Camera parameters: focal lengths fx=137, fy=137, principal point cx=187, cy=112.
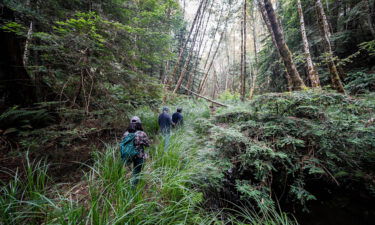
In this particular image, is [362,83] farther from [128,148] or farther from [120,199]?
Result: [120,199]

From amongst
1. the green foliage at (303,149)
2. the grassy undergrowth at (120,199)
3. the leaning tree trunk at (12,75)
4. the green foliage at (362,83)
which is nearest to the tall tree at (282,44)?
the green foliage at (303,149)

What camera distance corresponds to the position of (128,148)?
2.50m

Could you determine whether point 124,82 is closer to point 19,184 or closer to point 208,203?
point 19,184

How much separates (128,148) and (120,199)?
0.86 metres

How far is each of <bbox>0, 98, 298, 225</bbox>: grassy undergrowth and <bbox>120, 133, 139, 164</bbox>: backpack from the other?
0.25 metres

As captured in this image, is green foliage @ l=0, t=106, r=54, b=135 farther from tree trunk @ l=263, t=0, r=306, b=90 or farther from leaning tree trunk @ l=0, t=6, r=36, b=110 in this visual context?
tree trunk @ l=263, t=0, r=306, b=90

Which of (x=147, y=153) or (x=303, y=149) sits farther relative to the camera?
(x=147, y=153)

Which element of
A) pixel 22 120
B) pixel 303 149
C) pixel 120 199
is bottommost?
pixel 120 199

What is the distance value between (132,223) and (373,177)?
12.0 ft

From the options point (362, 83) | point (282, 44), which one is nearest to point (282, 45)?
point (282, 44)

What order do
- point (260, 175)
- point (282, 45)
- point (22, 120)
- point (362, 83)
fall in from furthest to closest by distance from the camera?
1. point (362, 83)
2. point (282, 45)
3. point (22, 120)
4. point (260, 175)

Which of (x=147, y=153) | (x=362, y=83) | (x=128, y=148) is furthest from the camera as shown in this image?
(x=362, y=83)

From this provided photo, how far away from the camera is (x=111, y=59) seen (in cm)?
339

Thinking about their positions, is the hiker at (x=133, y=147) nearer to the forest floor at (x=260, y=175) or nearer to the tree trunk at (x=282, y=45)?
the forest floor at (x=260, y=175)
